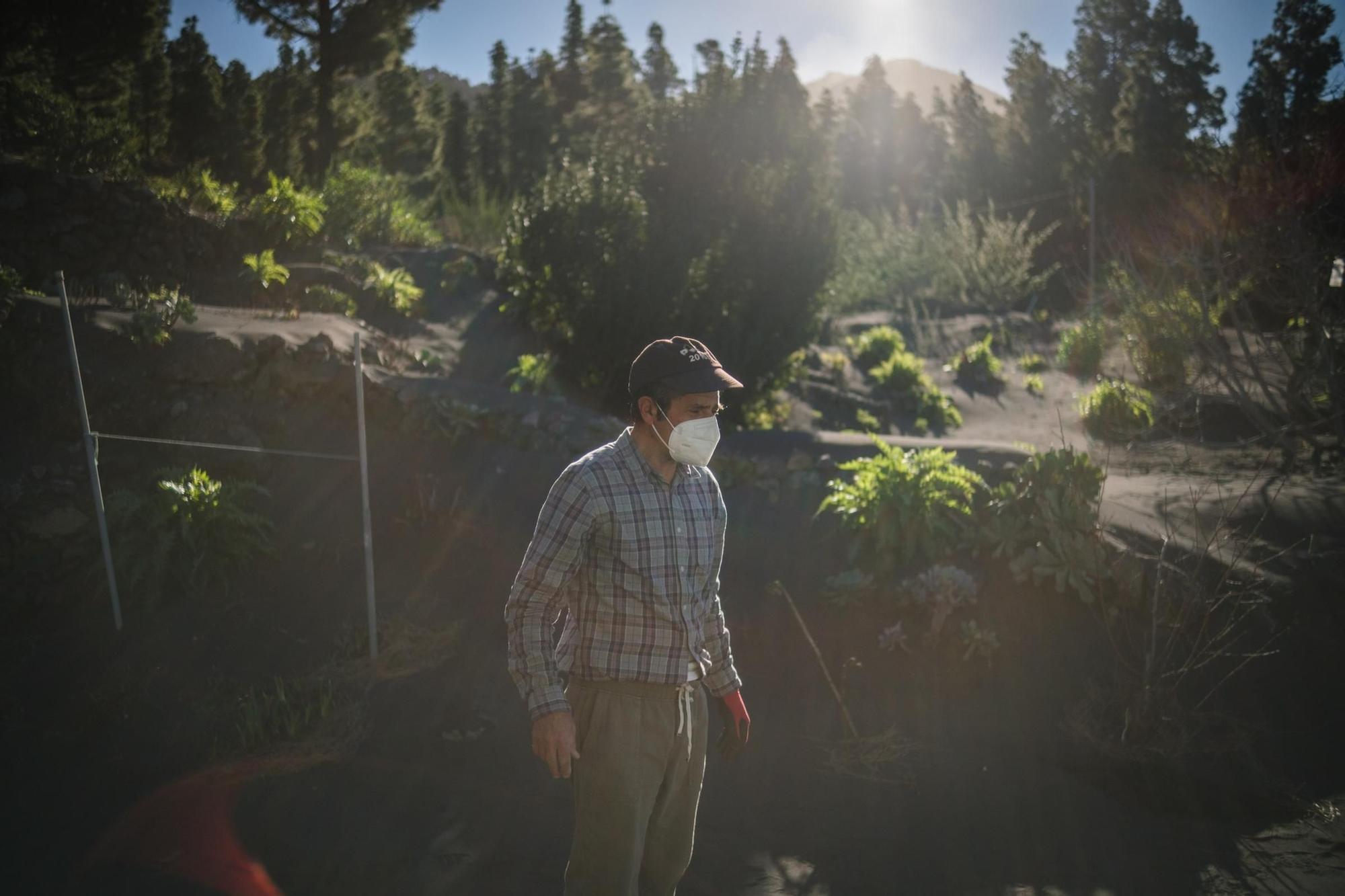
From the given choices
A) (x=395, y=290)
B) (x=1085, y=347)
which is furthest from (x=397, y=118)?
(x=1085, y=347)

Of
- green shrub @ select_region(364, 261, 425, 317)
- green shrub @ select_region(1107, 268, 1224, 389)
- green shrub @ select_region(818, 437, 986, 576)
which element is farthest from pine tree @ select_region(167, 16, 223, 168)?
green shrub @ select_region(1107, 268, 1224, 389)

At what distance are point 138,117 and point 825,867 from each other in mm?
14838

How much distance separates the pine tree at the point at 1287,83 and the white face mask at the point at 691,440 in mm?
7730

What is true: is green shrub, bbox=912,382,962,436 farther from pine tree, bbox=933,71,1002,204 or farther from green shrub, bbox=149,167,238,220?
pine tree, bbox=933,71,1002,204

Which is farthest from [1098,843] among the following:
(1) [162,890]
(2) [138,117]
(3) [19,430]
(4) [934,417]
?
(2) [138,117]

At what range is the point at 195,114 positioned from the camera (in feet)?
47.3

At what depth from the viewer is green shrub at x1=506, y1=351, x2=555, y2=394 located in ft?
34.6

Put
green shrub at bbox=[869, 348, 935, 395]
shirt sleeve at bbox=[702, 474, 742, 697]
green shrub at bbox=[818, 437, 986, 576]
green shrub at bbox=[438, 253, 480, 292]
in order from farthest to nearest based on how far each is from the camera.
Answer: green shrub at bbox=[869, 348, 935, 395], green shrub at bbox=[438, 253, 480, 292], green shrub at bbox=[818, 437, 986, 576], shirt sleeve at bbox=[702, 474, 742, 697]

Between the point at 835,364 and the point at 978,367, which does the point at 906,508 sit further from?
the point at 978,367

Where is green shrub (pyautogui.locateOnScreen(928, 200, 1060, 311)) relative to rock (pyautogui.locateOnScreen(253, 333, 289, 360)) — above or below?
above

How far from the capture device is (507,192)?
26.2 m

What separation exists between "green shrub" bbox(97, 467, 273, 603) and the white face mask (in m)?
4.54

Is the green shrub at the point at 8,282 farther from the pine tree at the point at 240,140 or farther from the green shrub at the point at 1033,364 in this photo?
the green shrub at the point at 1033,364

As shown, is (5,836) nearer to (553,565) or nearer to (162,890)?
(162,890)
